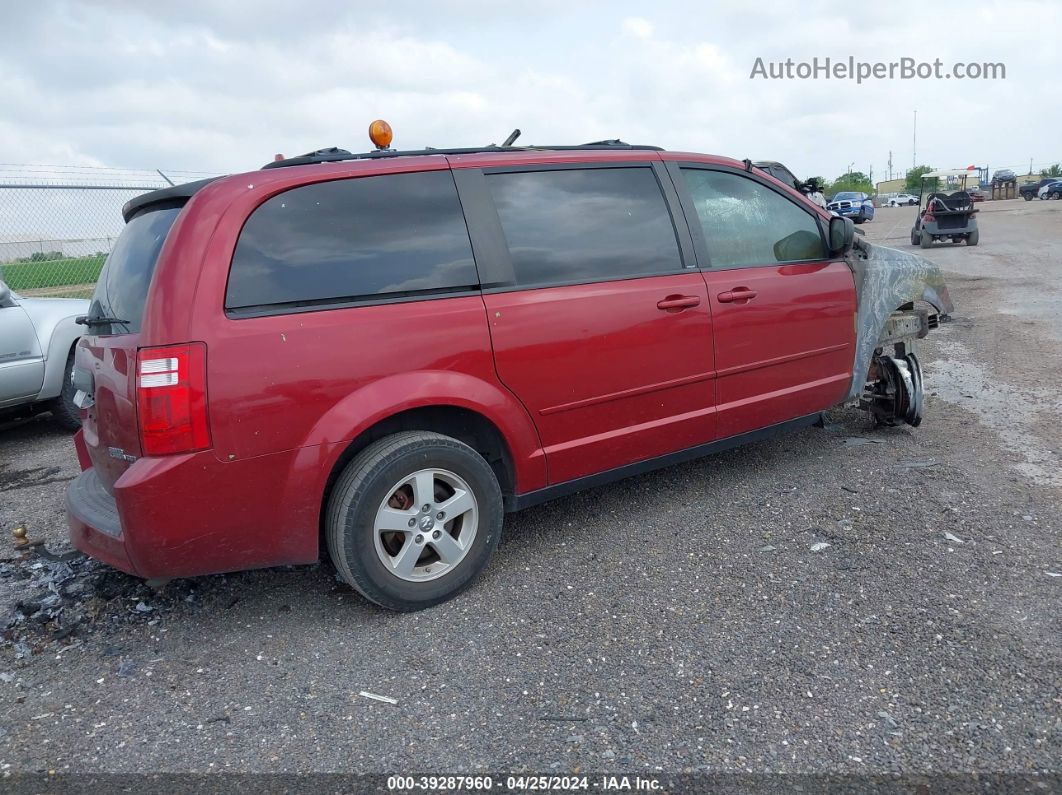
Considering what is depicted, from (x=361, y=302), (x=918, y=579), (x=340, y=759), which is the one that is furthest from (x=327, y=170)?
(x=918, y=579)

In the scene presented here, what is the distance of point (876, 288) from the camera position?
4.80 metres

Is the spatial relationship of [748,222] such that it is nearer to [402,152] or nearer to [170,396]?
[402,152]

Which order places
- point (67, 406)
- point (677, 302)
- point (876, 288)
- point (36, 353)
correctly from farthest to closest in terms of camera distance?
point (67, 406), point (36, 353), point (876, 288), point (677, 302)

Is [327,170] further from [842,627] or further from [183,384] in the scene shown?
[842,627]

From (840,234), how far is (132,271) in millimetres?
3598

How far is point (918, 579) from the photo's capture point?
331cm

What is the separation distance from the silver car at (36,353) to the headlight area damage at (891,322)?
5680mm

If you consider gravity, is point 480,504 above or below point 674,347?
below

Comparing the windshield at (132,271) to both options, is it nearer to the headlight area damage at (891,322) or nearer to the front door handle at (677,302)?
the front door handle at (677,302)

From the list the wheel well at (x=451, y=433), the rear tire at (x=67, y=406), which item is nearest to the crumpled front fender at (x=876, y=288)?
the wheel well at (x=451, y=433)

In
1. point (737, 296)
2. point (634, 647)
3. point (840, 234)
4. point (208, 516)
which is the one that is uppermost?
point (840, 234)

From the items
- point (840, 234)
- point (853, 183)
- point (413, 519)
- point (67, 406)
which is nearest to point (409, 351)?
point (413, 519)

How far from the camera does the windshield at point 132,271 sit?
10.1ft

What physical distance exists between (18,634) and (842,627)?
10.8ft
